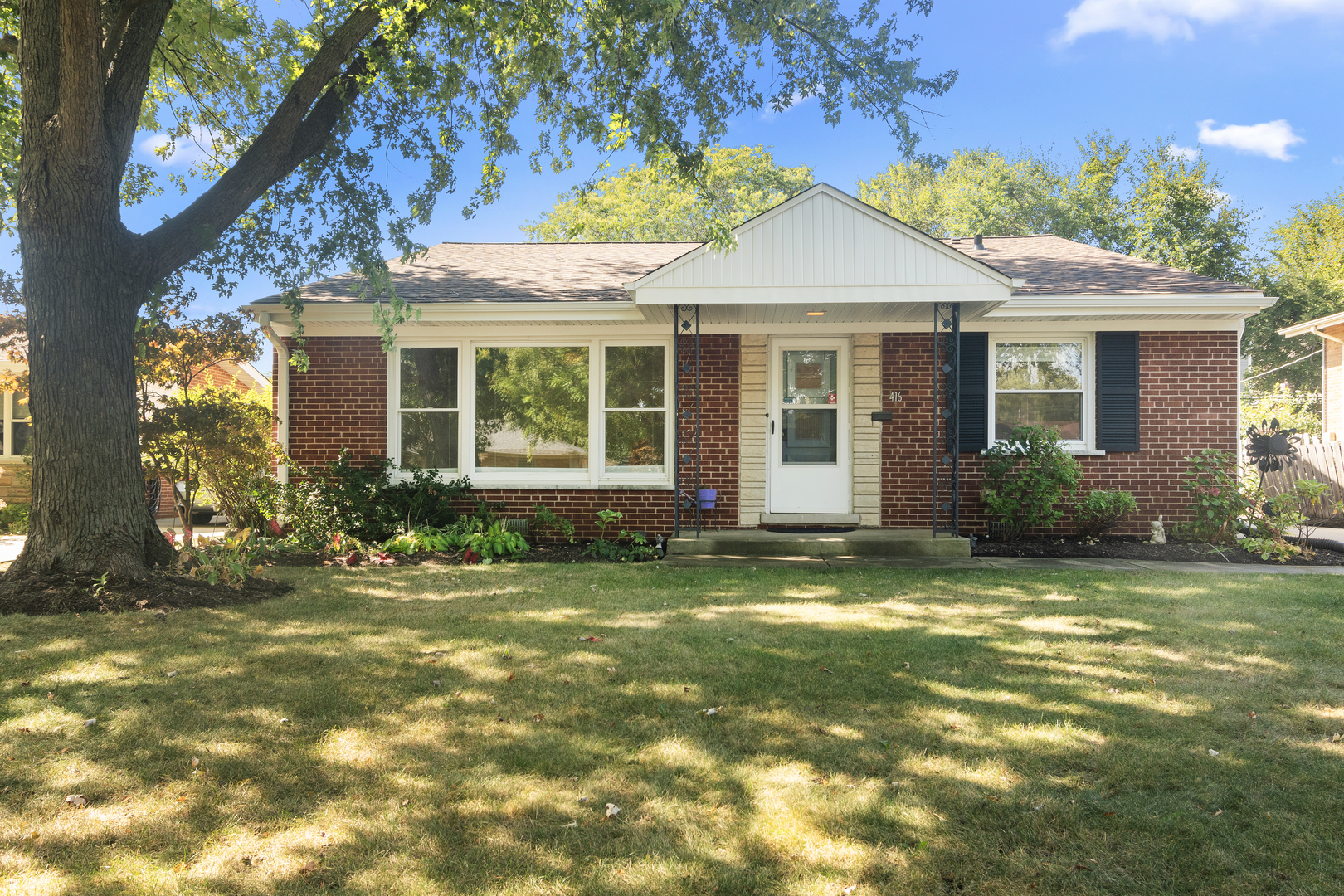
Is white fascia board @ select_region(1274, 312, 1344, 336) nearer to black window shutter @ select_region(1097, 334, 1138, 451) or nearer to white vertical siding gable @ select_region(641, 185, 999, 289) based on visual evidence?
black window shutter @ select_region(1097, 334, 1138, 451)

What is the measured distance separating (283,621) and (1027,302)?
26.5 feet

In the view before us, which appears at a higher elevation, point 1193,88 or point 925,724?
point 1193,88

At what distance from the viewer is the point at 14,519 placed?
35.9ft

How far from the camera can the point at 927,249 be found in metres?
7.75

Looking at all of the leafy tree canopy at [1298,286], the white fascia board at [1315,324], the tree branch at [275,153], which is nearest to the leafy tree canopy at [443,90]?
the tree branch at [275,153]

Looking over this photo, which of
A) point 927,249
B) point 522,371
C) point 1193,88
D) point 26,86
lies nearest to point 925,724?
point 927,249

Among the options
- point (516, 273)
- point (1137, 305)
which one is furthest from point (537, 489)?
point (1137, 305)

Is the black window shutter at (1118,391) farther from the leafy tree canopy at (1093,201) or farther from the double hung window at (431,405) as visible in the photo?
the leafy tree canopy at (1093,201)

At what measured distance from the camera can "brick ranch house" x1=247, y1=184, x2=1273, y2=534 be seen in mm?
9094

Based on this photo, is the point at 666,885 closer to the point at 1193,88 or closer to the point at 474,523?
the point at 474,523

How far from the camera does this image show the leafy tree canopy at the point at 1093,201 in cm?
2462

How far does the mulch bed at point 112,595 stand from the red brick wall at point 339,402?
11.5 feet

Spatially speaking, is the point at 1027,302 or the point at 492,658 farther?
the point at 1027,302

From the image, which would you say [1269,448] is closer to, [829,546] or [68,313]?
[829,546]
